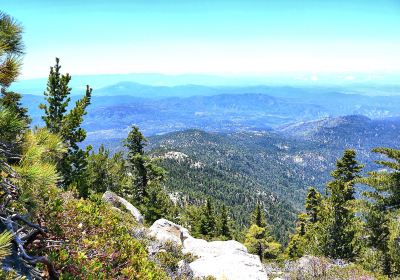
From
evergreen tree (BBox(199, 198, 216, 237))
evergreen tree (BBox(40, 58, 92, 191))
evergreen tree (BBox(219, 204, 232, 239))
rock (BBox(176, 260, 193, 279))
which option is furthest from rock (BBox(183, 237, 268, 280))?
evergreen tree (BBox(219, 204, 232, 239))

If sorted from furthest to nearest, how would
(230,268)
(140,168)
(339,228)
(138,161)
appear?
(140,168) → (138,161) → (339,228) → (230,268)

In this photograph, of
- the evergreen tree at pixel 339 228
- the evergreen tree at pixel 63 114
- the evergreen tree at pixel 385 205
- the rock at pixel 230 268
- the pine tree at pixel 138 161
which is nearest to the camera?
the rock at pixel 230 268

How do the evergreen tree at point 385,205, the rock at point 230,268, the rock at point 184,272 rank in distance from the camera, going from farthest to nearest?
the evergreen tree at point 385,205
the rock at point 230,268
the rock at point 184,272

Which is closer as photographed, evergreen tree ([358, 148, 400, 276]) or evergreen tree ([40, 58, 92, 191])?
evergreen tree ([358, 148, 400, 276])

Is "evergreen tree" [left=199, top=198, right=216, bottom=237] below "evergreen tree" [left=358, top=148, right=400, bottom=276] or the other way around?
below

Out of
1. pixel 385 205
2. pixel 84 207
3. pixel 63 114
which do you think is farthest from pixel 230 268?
pixel 63 114

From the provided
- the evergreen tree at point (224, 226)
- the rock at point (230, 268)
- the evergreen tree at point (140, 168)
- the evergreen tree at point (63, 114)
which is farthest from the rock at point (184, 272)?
the evergreen tree at point (224, 226)

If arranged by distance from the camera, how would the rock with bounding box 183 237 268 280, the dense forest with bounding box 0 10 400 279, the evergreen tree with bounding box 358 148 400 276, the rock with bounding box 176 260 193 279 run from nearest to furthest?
the dense forest with bounding box 0 10 400 279 < the rock with bounding box 176 260 193 279 < the rock with bounding box 183 237 268 280 < the evergreen tree with bounding box 358 148 400 276

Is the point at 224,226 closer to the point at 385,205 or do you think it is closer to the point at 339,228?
the point at 339,228

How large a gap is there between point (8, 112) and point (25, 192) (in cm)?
160

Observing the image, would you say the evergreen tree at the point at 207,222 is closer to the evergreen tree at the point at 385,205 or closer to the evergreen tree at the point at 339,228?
the evergreen tree at the point at 339,228

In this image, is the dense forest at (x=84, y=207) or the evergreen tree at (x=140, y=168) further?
the evergreen tree at (x=140, y=168)

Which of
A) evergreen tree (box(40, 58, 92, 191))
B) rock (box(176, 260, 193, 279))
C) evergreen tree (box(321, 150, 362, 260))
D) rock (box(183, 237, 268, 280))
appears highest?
evergreen tree (box(40, 58, 92, 191))

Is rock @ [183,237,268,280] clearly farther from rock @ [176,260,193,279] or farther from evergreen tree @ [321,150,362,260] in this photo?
evergreen tree @ [321,150,362,260]
